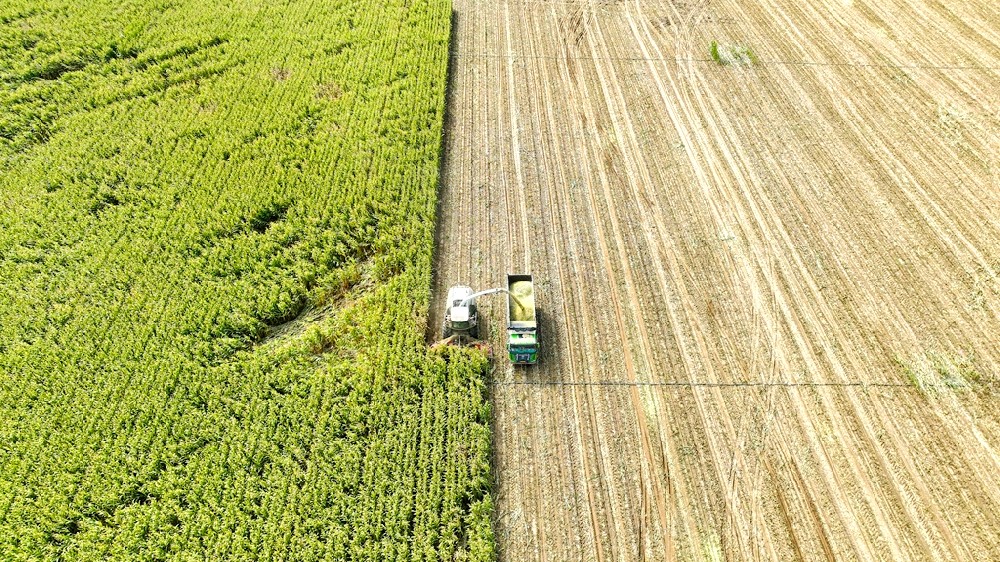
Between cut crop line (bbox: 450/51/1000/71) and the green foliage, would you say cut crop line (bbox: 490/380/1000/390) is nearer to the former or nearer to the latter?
the green foliage

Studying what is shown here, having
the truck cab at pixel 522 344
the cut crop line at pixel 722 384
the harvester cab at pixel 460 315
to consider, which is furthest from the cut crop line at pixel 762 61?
the cut crop line at pixel 722 384

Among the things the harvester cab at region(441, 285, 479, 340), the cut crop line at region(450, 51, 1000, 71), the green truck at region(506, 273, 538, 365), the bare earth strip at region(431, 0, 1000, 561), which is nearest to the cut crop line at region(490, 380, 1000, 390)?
the bare earth strip at region(431, 0, 1000, 561)

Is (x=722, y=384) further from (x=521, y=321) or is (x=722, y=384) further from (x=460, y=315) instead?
(x=460, y=315)

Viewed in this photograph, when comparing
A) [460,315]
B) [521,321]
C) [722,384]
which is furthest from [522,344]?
[722,384]

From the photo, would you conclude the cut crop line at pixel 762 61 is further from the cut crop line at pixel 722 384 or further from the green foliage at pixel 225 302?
the cut crop line at pixel 722 384

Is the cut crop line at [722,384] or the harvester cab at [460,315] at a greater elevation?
the harvester cab at [460,315]
